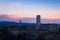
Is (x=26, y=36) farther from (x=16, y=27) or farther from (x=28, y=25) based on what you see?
(x=16, y=27)

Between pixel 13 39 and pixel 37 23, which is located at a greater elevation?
pixel 37 23

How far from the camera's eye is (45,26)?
906 cm

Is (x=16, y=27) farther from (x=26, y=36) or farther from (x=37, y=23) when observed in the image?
(x=26, y=36)

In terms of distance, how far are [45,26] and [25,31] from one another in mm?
1698

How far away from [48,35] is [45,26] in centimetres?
202

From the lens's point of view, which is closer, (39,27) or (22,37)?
(22,37)

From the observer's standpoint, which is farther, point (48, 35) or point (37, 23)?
point (37, 23)

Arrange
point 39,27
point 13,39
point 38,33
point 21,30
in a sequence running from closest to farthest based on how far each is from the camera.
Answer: point 13,39
point 38,33
point 21,30
point 39,27

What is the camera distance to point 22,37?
6902mm

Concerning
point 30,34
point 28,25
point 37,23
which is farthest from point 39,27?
point 30,34

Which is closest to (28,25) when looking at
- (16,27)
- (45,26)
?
(16,27)

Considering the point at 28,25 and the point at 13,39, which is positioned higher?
the point at 28,25

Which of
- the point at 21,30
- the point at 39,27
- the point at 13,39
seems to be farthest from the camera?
the point at 39,27

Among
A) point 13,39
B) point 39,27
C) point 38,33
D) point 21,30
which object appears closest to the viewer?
A: point 13,39
